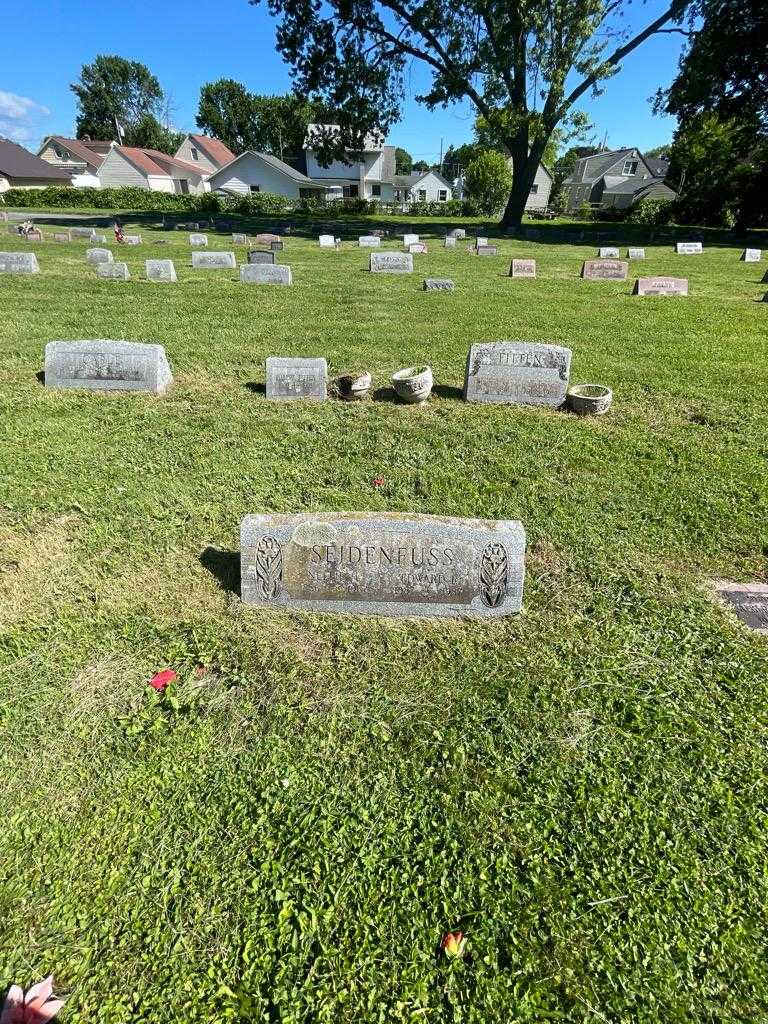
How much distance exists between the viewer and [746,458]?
224 inches

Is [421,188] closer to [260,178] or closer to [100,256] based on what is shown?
[260,178]

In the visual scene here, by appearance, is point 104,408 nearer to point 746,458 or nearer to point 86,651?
point 86,651

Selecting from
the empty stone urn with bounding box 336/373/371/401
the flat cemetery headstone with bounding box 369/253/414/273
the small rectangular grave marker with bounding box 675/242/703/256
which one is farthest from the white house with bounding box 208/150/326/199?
the empty stone urn with bounding box 336/373/371/401

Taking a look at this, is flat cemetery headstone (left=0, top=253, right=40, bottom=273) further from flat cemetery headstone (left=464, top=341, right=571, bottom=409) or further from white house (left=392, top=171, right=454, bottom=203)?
white house (left=392, top=171, right=454, bottom=203)

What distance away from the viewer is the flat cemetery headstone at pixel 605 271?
1683cm

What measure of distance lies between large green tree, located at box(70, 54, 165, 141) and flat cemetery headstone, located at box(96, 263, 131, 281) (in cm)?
9702

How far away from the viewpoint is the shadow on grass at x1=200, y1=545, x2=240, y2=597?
150 inches

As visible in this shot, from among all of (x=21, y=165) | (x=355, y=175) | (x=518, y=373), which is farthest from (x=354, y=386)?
(x=21, y=165)

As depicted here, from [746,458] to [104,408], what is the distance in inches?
283

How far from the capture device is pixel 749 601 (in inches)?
147

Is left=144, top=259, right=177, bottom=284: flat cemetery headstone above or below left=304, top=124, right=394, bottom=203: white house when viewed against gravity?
below

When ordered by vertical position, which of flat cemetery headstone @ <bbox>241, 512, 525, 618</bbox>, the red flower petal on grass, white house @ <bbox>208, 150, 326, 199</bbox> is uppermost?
white house @ <bbox>208, 150, 326, 199</bbox>

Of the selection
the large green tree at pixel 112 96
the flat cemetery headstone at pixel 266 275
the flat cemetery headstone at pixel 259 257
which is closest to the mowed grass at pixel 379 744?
the flat cemetery headstone at pixel 266 275

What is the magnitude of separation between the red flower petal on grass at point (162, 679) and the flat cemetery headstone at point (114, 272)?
1451 centimetres
